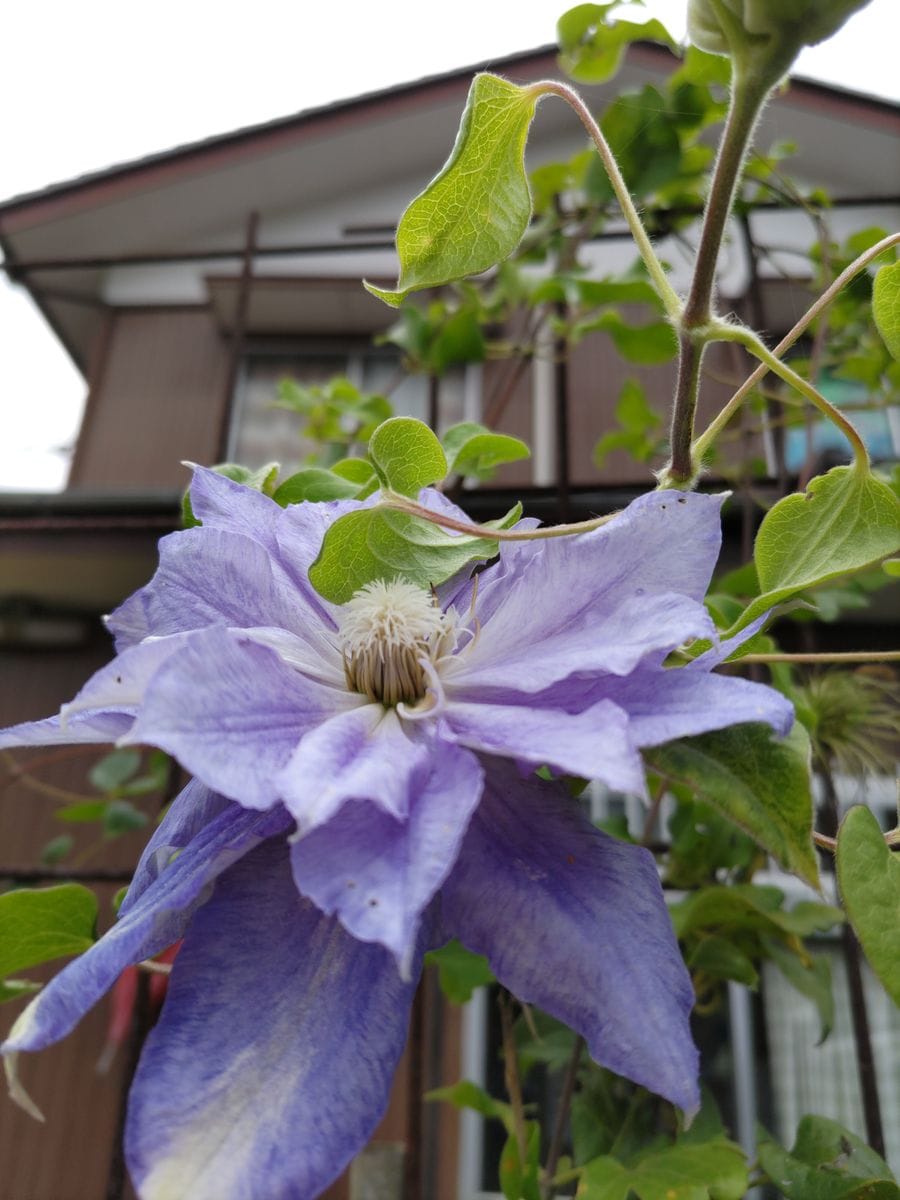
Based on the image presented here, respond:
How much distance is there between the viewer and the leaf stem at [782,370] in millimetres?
349

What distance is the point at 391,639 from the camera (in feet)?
1.28

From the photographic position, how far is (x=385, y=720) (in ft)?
1.19

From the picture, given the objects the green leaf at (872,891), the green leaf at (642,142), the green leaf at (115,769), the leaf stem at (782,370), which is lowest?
the green leaf at (872,891)

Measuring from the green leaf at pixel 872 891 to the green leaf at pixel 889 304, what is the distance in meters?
0.24

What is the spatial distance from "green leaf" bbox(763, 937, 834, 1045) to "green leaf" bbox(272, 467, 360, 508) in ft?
2.04

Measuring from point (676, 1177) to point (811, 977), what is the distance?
0.33 m

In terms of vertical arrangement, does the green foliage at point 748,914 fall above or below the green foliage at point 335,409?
below

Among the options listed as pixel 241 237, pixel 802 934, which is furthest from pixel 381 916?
pixel 241 237

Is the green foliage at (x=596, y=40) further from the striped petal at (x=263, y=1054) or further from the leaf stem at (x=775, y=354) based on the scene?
the striped petal at (x=263, y=1054)

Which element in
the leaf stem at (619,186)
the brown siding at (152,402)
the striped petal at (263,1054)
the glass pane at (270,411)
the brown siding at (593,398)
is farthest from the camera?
the brown siding at (152,402)

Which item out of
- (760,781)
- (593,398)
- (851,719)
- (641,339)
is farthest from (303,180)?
(760,781)

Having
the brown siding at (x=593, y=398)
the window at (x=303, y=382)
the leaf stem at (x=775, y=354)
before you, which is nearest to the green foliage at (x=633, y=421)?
the leaf stem at (x=775, y=354)

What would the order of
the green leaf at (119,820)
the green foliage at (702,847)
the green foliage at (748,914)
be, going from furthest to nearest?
the green leaf at (119,820) → the green foliage at (702,847) → the green foliage at (748,914)

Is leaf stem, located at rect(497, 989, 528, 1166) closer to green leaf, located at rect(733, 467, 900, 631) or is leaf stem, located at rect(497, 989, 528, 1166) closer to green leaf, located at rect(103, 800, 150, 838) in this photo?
green leaf, located at rect(733, 467, 900, 631)
